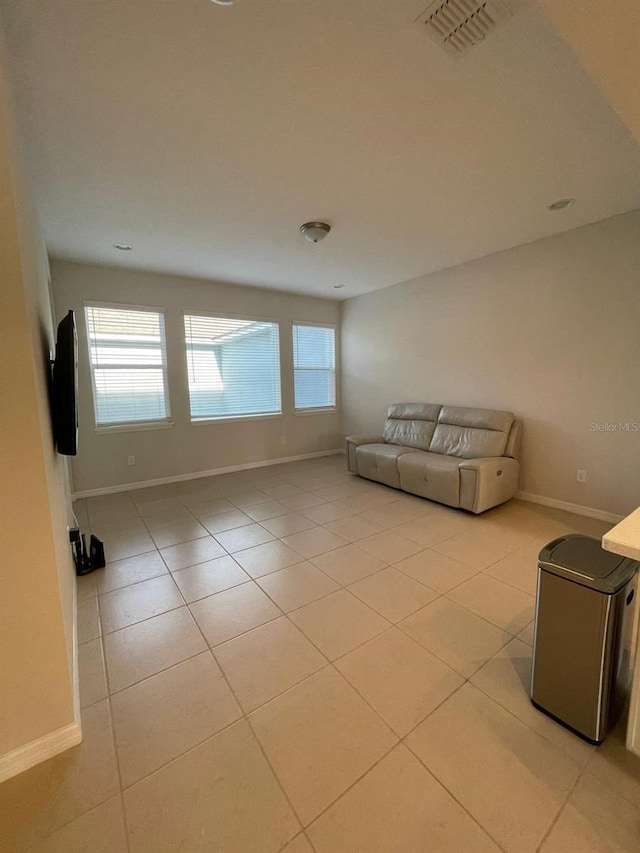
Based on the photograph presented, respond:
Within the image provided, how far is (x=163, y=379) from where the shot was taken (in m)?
4.40

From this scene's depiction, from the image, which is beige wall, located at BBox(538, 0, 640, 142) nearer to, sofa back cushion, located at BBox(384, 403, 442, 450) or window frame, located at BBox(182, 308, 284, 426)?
sofa back cushion, located at BBox(384, 403, 442, 450)

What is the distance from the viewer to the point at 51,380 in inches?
68.9

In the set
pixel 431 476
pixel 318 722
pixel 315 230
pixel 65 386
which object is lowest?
pixel 318 722

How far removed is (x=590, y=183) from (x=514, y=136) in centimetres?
93

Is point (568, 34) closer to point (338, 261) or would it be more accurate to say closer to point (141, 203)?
point (141, 203)

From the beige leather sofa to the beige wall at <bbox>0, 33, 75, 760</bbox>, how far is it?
308cm

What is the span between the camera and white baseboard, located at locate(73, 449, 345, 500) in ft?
13.3

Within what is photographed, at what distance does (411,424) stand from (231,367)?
2617 mm

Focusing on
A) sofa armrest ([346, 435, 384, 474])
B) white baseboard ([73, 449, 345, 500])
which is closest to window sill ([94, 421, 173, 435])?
white baseboard ([73, 449, 345, 500])

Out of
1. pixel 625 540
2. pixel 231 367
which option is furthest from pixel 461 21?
pixel 231 367


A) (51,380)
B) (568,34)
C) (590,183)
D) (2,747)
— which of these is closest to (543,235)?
(590,183)

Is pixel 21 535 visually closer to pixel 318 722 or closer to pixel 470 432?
pixel 318 722

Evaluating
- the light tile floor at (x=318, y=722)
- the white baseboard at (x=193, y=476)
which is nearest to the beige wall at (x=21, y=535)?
the light tile floor at (x=318, y=722)

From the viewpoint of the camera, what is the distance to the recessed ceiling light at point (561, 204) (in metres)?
2.59
